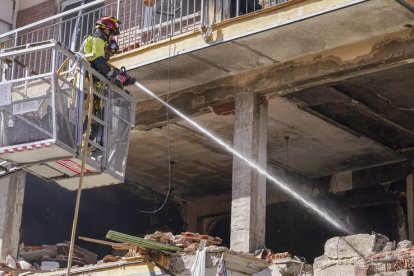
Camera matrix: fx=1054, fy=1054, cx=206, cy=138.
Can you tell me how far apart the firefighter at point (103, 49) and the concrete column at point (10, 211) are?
4.22m

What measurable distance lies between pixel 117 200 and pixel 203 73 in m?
6.86

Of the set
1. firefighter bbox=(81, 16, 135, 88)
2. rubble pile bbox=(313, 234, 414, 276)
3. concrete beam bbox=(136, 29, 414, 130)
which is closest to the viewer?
rubble pile bbox=(313, 234, 414, 276)

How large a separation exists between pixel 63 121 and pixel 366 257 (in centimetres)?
425

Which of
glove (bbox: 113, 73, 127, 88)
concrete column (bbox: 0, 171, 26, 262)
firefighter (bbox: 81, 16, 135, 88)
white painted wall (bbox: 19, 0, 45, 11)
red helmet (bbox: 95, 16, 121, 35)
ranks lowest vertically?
concrete column (bbox: 0, 171, 26, 262)

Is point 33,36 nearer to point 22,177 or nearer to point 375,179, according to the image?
point 22,177

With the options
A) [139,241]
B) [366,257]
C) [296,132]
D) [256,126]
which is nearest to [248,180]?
[256,126]

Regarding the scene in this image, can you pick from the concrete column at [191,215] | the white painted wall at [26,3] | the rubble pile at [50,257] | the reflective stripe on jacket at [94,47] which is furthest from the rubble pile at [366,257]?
the white painted wall at [26,3]

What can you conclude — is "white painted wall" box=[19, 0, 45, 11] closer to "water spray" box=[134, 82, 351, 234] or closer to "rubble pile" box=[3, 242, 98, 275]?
"water spray" box=[134, 82, 351, 234]

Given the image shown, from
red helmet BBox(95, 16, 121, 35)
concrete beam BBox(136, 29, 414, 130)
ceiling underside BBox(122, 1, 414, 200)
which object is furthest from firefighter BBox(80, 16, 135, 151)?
concrete beam BBox(136, 29, 414, 130)

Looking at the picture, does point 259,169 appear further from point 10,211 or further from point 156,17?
point 10,211

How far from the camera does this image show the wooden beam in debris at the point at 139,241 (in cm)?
1331

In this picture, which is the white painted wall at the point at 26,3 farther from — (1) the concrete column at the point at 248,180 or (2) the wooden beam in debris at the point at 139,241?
(2) the wooden beam in debris at the point at 139,241

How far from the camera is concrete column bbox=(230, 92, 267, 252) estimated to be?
1509 centimetres

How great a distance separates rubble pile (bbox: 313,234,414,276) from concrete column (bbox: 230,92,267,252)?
4.36ft
